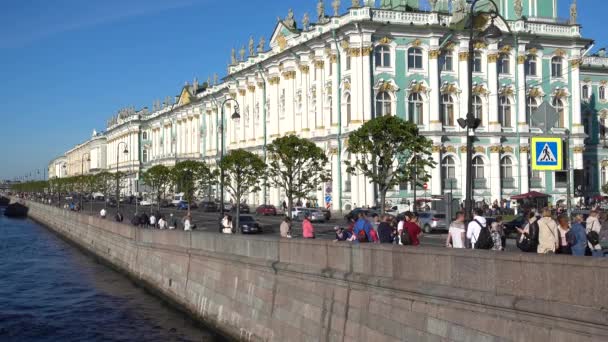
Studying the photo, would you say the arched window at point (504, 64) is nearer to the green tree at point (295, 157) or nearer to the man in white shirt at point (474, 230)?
the green tree at point (295, 157)

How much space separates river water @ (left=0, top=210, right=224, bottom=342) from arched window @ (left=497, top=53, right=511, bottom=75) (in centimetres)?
3829

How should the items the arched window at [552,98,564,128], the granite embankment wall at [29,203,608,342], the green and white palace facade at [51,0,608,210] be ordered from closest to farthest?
the granite embankment wall at [29,203,608,342], the green and white palace facade at [51,0,608,210], the arched window at [552,98,564,128]

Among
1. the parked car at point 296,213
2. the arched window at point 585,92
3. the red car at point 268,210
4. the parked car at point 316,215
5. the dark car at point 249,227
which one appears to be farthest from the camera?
the arched window at point 585,92

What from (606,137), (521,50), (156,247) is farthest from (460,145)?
(156,247)

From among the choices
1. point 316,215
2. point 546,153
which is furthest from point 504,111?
point 546,153

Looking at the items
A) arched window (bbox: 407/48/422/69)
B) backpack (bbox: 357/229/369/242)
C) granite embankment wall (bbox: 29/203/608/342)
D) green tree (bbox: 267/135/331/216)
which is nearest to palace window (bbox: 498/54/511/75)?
arched window (bbox: 407/48/422/69)

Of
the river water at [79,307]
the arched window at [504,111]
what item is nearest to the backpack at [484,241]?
the river water at [79,307]

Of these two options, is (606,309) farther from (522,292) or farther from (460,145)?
(460,145)

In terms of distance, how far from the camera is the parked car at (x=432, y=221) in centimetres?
4431

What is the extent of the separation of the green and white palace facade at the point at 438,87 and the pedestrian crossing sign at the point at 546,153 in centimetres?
3772

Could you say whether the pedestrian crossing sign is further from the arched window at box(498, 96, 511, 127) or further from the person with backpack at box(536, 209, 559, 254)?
the arched window at box(498, 96, 511, 127)

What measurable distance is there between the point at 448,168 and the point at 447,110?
4.93 metres

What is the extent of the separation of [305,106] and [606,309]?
203 ft

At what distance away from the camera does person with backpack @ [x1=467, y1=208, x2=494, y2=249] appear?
16.5 metres
